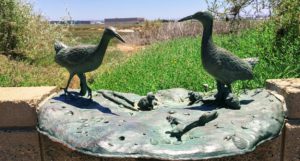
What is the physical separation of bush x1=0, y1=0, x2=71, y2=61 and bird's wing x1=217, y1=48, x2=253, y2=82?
6.41 metres

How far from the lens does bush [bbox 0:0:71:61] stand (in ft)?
26.5

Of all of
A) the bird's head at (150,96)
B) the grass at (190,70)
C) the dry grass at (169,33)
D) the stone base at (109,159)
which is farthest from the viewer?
the dry grass at (169,33)

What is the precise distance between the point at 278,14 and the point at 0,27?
586 centimetres

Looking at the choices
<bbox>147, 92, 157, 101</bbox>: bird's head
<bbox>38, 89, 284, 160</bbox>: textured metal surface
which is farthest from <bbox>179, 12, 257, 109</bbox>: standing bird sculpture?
<bbox>147, 92, 157, 101</bbox>: bird's head

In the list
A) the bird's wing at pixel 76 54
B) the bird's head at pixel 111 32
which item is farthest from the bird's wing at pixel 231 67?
the bird's wing at pixel 76 54

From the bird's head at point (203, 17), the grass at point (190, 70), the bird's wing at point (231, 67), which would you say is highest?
the bird's head at point (203, 17)

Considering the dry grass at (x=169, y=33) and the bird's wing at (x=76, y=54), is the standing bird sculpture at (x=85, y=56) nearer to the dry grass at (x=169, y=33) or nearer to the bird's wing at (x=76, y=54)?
the bird's wing at (x=76, y=54)

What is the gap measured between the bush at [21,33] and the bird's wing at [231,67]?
641 centimetres

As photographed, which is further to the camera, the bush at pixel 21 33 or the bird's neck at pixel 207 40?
the bush at pixel 21 33

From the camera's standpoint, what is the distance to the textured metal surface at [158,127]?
1.91m

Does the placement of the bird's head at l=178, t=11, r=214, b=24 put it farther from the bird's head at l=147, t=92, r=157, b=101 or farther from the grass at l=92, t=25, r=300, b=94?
the grass at l=92, t=25, r=300, b=94

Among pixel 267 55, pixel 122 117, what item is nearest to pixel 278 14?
pixel 267 55

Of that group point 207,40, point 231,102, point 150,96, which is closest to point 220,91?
point 231,102

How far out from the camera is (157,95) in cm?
278
